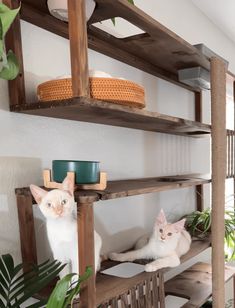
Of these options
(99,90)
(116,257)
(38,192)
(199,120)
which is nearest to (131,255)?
(116,257)

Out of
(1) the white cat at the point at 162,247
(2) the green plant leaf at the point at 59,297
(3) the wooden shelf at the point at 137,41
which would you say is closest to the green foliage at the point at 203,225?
(1) the white cat at the point at 162,247

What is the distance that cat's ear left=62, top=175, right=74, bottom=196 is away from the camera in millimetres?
816

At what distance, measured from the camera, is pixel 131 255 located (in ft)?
4.15

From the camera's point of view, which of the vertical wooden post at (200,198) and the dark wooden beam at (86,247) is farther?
the vertical wooden post at (200,198)

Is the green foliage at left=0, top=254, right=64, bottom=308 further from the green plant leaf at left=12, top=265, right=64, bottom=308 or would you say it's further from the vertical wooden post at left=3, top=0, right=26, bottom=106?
the vertical wooden post at left=3, top=0, right=26, bottom=106

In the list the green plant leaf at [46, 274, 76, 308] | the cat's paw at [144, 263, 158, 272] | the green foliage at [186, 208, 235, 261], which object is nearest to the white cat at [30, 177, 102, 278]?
the green plant leaf at [46, 274, 76, 308]

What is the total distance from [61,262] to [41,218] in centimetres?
20

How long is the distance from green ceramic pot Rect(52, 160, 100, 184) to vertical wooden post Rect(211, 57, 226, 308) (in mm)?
680

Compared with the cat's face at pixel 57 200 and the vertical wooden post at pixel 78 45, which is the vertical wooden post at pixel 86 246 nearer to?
the cat's face at pixel 57 200

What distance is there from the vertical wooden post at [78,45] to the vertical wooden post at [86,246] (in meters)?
0.30

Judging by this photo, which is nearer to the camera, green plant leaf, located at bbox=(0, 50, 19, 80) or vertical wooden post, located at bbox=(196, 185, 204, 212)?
green plant leaf, located at bbox=(0, 50, 19, 80)

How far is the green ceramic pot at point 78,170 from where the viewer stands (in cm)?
89

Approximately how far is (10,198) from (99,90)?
0.42 meters

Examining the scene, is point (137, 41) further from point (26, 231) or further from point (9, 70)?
point (26, 231)
